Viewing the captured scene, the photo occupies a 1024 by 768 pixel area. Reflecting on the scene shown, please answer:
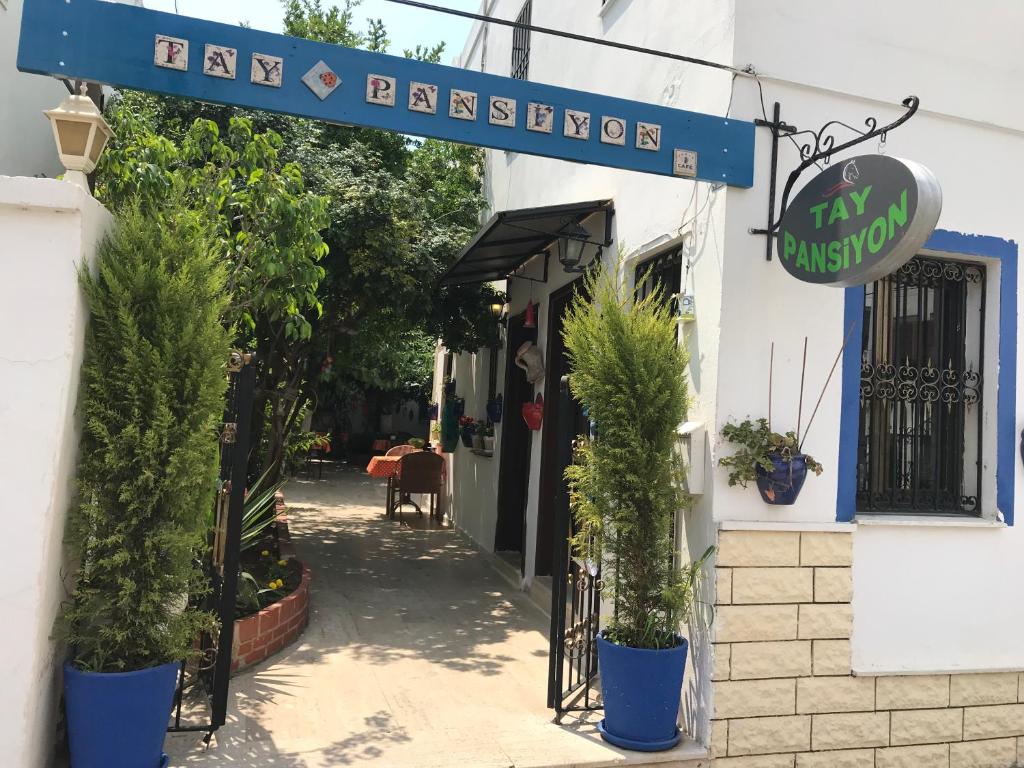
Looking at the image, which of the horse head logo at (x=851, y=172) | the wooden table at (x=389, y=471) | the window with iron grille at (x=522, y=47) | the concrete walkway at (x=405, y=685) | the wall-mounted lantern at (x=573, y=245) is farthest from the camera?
the wooden table at (x=389, y=471)

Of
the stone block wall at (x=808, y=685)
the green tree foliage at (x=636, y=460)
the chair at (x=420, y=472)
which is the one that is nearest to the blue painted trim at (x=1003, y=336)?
the stone block wall at (x=808, y=685)

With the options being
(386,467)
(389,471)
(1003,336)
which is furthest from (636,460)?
(386,467)

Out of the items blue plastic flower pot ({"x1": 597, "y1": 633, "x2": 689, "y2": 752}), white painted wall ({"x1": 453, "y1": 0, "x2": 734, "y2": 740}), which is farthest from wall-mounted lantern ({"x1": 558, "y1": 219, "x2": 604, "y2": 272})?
blue plastic flower pot ({"x1": 597, "y1": 633, "x2": 689, "y2": 752})

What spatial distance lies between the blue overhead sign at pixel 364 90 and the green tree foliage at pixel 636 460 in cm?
83

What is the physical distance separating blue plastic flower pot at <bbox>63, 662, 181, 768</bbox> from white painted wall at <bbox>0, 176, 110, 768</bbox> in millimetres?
136

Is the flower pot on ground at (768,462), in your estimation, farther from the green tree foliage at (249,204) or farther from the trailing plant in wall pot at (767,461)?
the green tree foliage at (249,204)

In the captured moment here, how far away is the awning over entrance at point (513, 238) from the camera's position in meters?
5.39

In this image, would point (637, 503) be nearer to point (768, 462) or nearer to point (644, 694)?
point (768, 462)

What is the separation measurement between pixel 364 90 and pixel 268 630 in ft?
11.3

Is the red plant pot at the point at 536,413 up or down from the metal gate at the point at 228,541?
up

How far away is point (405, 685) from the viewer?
4668 millimetres

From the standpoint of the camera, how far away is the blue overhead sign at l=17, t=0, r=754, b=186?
3.34 m

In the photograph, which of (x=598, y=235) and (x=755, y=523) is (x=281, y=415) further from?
(x=755, y=523)

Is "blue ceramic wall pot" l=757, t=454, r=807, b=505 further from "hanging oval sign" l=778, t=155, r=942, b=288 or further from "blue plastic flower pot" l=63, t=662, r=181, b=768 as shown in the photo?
"blue plastic flower pot" l=63, t=662, r=181, b=768
